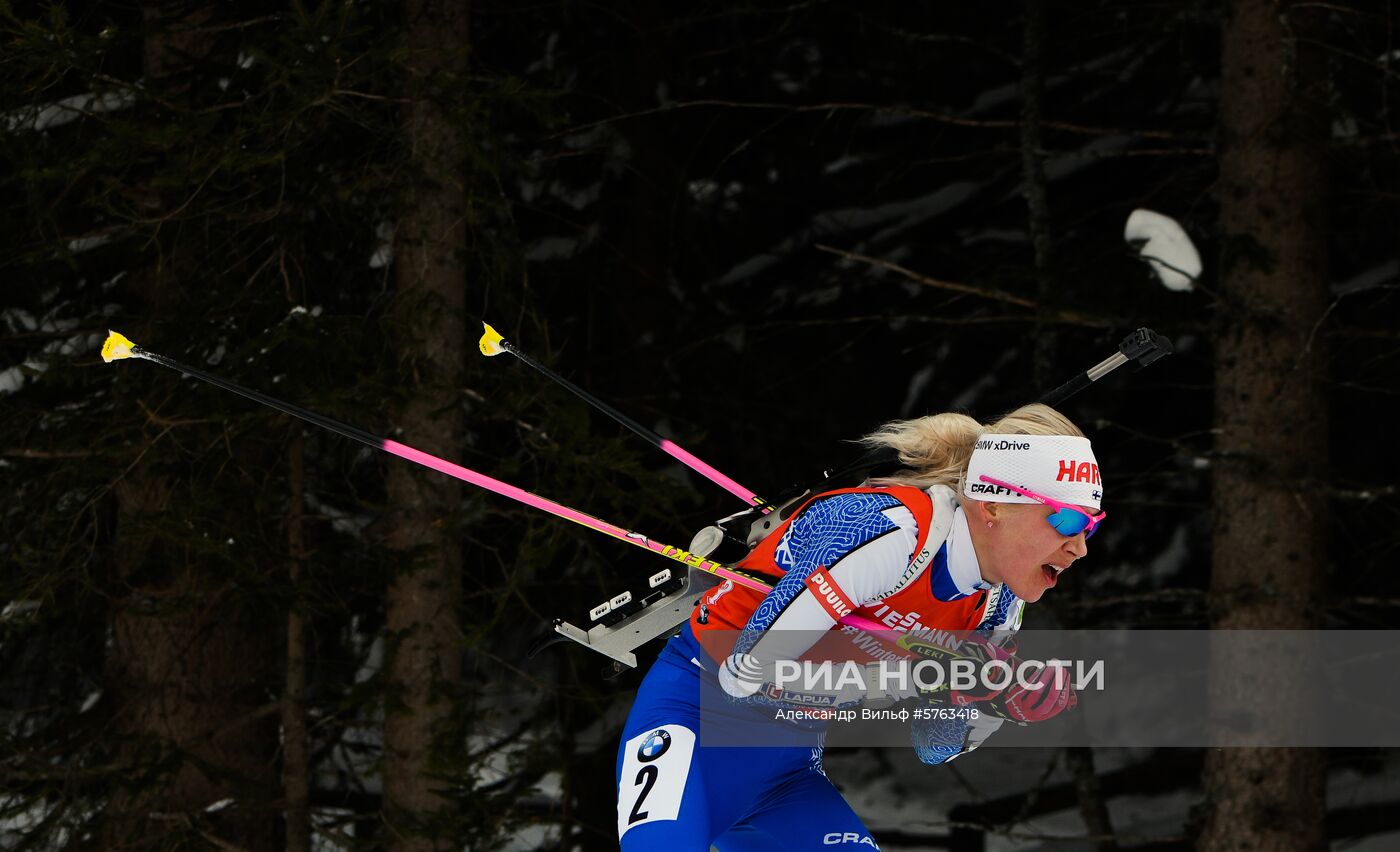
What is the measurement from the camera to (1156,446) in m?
9.55

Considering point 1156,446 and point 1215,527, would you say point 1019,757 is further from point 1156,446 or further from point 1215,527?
point 1215,527

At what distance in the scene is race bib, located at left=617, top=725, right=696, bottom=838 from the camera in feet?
A: 12.2

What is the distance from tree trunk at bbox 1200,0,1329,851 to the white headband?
3.63 meters

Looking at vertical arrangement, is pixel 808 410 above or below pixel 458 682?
above

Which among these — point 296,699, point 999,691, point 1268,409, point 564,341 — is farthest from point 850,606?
point 296,699

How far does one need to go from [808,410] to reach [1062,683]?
19.0 ft

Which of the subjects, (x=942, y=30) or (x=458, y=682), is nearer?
(x=458, y=682)

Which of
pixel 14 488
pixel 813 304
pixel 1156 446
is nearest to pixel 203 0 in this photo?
pixel 14 488

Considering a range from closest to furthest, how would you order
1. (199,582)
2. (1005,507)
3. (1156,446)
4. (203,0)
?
(1005,507), (203,0), (199,582), (1156,446)

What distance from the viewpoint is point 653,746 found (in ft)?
12.6

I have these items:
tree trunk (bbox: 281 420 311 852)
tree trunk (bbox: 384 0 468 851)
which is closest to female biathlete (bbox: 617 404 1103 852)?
tree trunk (bbox: 384 0 468 851)

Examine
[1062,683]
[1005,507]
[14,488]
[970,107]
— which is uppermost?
[970,107]

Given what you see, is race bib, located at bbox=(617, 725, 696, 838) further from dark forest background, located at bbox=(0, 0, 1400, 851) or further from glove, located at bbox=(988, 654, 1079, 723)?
dark forest background, located at bbox=(0, 0, 1400, 851)

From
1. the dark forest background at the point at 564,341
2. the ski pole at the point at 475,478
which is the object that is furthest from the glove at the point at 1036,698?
the dark forest background at the point at 564,341
